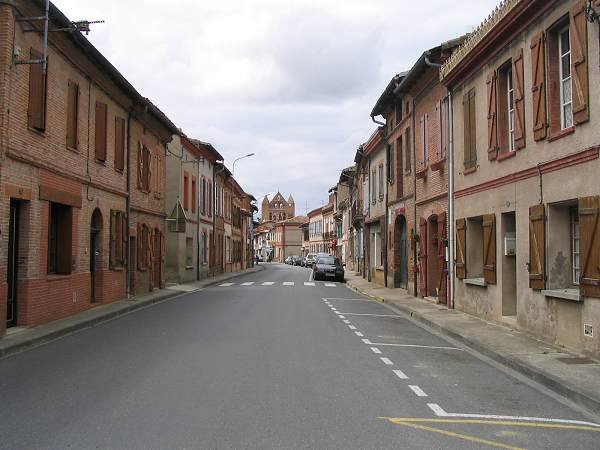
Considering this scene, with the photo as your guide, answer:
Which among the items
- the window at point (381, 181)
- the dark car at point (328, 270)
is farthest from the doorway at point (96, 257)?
the dark car at point (328, 270)


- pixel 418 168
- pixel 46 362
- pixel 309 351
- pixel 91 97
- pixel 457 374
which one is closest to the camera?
pixel 457 374

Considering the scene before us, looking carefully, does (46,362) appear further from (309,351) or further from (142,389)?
(309,351)

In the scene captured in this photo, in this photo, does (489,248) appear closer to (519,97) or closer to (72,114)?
(519,97)

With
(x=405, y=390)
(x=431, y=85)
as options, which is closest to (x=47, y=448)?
(x=405, y=390)

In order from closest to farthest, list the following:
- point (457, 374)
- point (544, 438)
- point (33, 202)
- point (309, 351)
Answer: point (544, 438), point (457, 374), point (309, 351), point (33, 202)

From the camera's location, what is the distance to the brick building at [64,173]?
468 inches

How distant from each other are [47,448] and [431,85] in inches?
655

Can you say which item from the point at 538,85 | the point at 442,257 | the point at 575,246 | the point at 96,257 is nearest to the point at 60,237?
the point at 96,257

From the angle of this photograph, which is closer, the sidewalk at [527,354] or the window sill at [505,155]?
the sidewalk at [527,354]

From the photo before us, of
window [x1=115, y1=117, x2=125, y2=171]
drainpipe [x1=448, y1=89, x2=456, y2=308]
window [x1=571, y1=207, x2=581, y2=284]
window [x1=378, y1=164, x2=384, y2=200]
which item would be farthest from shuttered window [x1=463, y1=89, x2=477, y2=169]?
window [x1=378, y1=164, x2=384, y2=200]

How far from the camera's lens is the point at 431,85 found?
19297mm

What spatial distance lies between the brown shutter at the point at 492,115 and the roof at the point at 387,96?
29.4ft

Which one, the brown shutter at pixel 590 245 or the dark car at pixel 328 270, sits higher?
the brown shutter at pixel 590 245

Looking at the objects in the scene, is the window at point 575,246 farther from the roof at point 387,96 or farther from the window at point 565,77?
the roof at point 387,96
